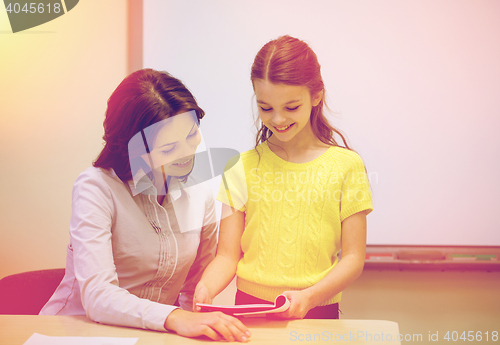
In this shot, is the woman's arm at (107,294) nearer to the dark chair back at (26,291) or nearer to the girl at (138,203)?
the girl at (138,203)

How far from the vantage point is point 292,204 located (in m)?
1.04

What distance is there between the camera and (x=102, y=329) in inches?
33.3

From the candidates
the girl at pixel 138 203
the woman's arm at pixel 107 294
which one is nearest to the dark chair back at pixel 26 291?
the girl at pixel 138 203

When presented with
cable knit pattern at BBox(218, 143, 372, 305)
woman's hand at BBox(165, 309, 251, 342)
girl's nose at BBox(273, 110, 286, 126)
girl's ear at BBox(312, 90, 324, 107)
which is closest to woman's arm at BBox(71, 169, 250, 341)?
woman's hand at BBox(165, 309, 251, 342)

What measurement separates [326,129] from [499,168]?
0.89 metres

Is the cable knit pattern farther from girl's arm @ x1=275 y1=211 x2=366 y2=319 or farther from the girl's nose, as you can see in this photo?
the girl's nose

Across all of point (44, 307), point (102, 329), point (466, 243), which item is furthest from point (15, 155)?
point (466, 243)

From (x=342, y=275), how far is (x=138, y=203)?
1.93 ft

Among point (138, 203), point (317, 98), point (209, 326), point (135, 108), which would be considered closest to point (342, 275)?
point (209, 326)

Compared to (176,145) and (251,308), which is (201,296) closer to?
(251,308)

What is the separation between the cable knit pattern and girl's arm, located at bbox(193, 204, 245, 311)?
20 mm

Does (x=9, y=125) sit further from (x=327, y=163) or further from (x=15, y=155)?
(x=327, y=163)

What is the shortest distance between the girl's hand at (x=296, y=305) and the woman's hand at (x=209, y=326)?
11 cm

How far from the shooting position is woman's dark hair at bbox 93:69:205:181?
100 cm
